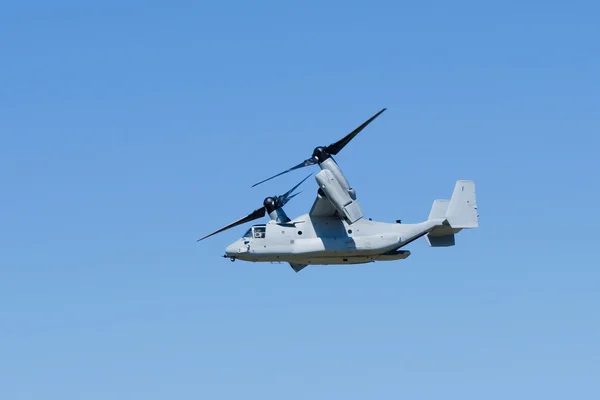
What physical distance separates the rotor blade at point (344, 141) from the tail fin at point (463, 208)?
7981 millimetres

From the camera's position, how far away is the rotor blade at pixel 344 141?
8031 cm

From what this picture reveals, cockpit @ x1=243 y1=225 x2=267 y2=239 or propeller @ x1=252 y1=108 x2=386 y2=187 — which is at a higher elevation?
propeller @ x1=252 y1=108 x2=386 y2=187

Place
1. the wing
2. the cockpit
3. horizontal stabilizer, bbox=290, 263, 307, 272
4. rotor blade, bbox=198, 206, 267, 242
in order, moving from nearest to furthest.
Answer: the wing < the cockpit < horizontal stabilizer, bbox=290, 263, 307, 272 < rotor blade, bbox=198, 206, 267, 242

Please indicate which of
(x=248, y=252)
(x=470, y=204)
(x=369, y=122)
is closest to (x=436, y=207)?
(x=470, y=204)

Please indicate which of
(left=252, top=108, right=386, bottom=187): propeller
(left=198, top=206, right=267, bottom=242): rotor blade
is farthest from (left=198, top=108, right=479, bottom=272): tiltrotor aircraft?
(left=198, top=206, right=267, bottom=242): rotor blade

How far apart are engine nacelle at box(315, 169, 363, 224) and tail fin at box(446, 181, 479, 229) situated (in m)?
8.19

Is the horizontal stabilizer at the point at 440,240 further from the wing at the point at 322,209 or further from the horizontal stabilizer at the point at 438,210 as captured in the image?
the wing at the point at 322,209

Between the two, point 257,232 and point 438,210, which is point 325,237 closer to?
point 257,232

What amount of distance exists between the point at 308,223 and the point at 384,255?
18.0 feet

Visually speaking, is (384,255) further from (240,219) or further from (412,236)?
(240,219)

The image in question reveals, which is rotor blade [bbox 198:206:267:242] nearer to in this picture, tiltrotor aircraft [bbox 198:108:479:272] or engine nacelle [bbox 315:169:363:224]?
tiltrotor aircraft [bbox 198:108:479:272]

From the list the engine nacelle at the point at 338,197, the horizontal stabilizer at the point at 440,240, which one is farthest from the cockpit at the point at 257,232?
the horizontal stabilizer at the point at 440,240

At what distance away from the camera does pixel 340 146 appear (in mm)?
80688

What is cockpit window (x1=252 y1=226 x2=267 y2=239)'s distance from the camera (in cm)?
8162
